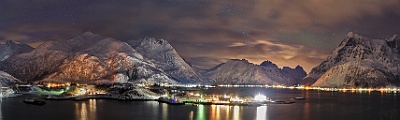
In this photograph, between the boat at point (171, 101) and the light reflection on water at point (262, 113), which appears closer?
the light reflection on water at point (262, 113)

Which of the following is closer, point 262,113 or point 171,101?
point 262,113

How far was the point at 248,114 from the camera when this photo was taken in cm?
9762

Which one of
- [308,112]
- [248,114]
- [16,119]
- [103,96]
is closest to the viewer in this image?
[16,119]

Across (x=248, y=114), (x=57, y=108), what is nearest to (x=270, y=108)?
(x=248, y=114)

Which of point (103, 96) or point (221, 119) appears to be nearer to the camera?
point (221, 119)

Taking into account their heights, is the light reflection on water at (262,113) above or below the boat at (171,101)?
below

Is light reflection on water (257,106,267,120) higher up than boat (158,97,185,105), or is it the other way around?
boat (158,97,185,105)

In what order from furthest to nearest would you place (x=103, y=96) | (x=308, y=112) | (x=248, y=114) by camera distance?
(x=103, y=96)
(x=308, y=112)
(x=248, y=114)

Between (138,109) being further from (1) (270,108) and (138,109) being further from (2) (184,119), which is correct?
(1) (270,108)

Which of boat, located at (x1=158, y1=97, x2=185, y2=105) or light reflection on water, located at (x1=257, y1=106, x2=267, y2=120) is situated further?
boat, located at (x1=158, y1=97, x2=185, y2=105)

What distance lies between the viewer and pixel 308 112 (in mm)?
108562

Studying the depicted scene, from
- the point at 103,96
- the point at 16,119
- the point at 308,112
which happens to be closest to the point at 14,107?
the point at 16,119

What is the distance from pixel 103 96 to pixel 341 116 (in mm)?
83869

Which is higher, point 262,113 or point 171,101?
point 171,101
